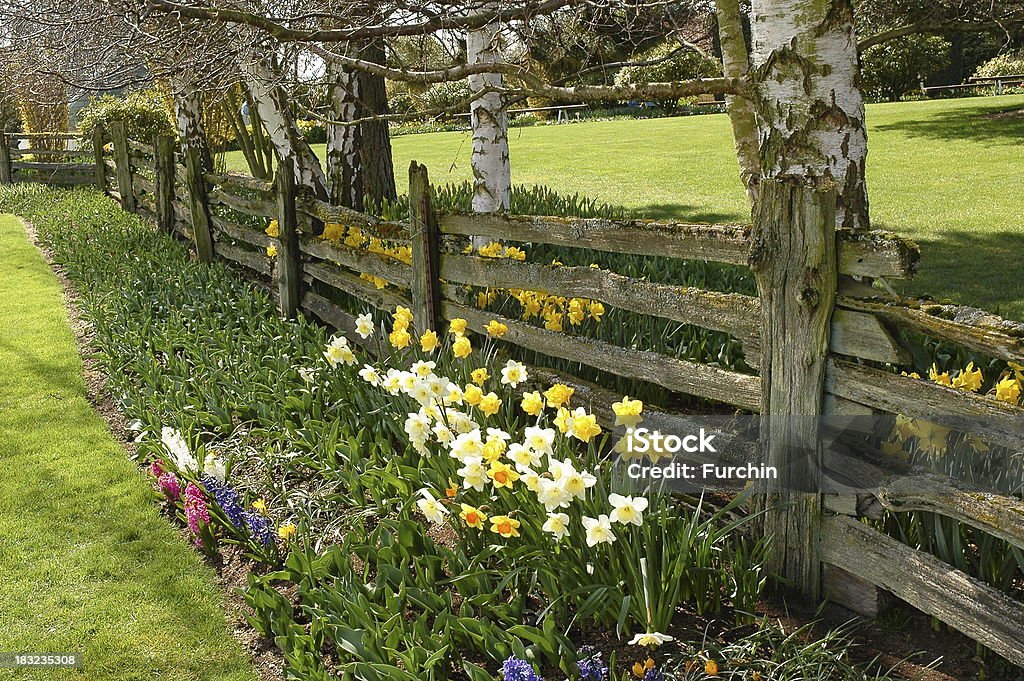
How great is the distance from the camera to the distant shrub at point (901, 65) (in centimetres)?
2906

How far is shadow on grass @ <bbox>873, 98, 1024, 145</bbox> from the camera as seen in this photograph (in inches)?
722

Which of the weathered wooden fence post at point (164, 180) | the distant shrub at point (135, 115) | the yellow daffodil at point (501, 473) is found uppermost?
the distant shrub at point (135, 115)

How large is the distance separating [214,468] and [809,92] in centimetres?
306

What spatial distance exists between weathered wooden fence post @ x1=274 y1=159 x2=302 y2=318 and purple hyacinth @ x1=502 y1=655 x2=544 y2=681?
15.3 ft

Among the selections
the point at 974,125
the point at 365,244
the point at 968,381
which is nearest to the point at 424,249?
the point at 365,244

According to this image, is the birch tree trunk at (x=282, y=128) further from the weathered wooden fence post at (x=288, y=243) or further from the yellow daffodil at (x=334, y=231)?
the yellow daffodil at (x=334, y=231)

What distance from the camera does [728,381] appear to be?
3334mm

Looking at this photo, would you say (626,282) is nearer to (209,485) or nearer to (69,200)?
(209,485)

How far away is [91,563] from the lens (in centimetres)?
387

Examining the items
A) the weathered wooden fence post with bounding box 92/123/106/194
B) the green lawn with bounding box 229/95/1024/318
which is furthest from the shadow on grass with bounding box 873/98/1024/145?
the weathered wooden fence post with bounding box 92/123/106/194

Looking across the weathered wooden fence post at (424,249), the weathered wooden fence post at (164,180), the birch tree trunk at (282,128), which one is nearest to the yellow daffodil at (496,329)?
the weathered wooden fence post at (424,249)

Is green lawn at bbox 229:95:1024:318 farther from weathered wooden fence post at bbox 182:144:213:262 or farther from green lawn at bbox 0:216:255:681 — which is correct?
green lawn at bbox 0:216:255:681

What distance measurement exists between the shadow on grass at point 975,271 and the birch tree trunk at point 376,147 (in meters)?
5.22

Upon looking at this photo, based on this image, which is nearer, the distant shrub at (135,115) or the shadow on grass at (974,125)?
the shadow on grass at (974,125)
